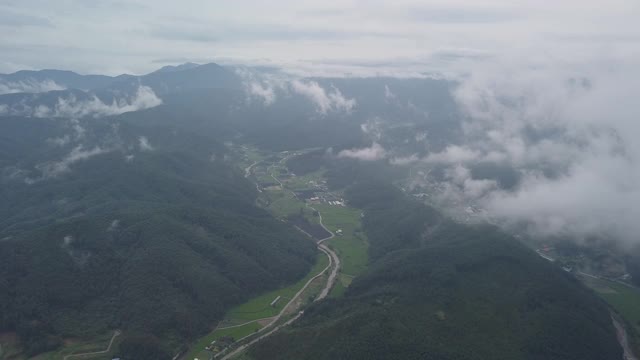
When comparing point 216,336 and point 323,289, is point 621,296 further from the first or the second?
point 216,336

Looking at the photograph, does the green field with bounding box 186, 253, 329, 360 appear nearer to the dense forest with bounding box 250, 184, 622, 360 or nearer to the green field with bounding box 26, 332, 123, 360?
the dense forest with bounding box 250, 184, 622, 360

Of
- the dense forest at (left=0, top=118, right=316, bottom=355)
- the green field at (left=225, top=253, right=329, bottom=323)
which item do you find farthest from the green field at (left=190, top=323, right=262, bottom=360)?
the green field at (left=225, top=253, right=329, bottom=323)

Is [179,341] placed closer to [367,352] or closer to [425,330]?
[367,352]

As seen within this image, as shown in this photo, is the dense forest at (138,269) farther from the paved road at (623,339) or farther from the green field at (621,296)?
the green field at (621,296)

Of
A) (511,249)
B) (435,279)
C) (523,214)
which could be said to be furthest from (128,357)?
(523,214)

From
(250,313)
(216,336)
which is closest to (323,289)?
(250,313)

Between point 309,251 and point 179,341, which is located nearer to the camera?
point 179,341
